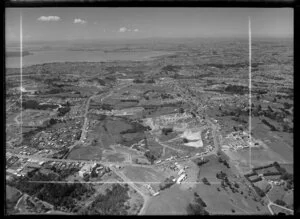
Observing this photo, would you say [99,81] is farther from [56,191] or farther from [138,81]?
[56,191]

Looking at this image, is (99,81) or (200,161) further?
(99,81)

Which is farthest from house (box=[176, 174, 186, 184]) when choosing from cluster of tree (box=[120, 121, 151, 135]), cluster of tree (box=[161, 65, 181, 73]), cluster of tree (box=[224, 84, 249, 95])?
cluster of tree (box=[161, 65, 181, 73])

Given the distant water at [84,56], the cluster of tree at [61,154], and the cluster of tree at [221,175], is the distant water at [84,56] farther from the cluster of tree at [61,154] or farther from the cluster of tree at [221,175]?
the cluster of tree at [221,175]

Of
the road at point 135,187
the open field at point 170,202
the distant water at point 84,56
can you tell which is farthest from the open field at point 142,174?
the distant water at point 84,56

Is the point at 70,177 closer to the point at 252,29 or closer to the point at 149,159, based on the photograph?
the point at 149,159

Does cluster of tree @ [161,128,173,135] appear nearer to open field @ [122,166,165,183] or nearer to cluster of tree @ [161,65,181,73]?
open field @ [122,166,165,183]

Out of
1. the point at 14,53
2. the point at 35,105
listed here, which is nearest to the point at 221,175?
the point at 35,105
